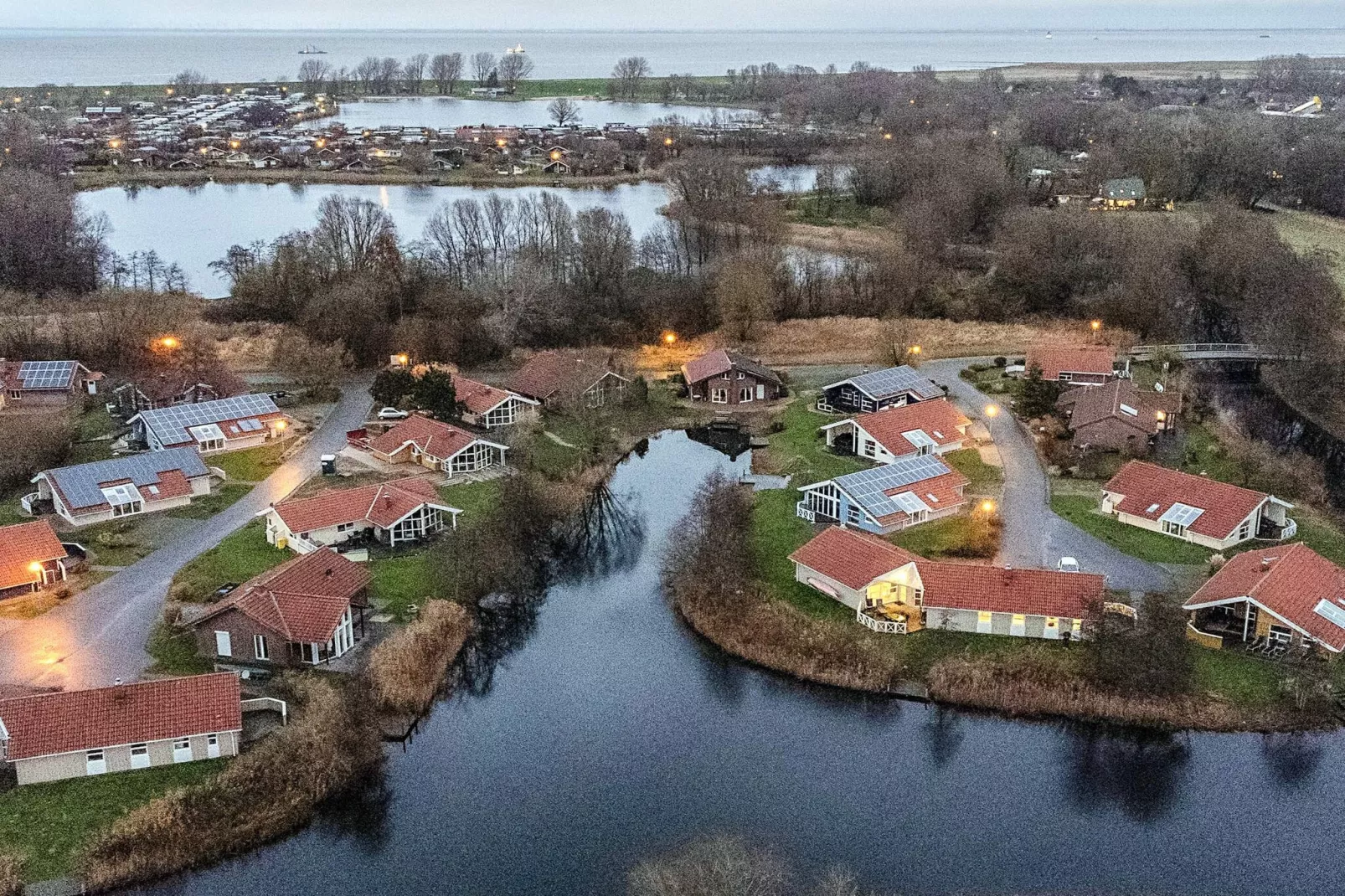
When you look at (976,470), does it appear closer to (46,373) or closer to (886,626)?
(886,626)

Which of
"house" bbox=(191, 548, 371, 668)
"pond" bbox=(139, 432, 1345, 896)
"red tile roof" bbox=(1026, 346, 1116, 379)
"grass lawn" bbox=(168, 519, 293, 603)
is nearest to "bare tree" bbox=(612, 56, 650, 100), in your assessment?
"red tile roof" bbox=(1026, 346, 1116, 379)

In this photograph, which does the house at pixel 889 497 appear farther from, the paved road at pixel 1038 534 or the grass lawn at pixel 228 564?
the grass lawn at pixel 228 564

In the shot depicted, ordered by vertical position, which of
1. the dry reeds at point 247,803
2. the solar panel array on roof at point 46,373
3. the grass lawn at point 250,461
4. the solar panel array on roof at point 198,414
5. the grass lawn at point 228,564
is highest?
the solar panel array on roof at point 46,373

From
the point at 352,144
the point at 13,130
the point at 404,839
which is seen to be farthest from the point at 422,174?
the point at 404,839

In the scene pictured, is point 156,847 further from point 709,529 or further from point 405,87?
point 405,87

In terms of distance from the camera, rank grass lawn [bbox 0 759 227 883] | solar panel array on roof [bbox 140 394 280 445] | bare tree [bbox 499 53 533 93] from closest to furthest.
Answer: grass lawn [bbox 0 759 227 883] < solar panel array on roof [bbox 140 394 280 445] < bare tree [bbox 499 53 533 93]

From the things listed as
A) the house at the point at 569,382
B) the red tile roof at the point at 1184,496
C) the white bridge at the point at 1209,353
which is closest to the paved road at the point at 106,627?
the house at the point at 569,382

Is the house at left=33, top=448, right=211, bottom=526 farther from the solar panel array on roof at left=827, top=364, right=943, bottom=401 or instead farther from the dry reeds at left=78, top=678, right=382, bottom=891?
the solar panel array on roof at left=827, top=364, right=943, bottom=401
